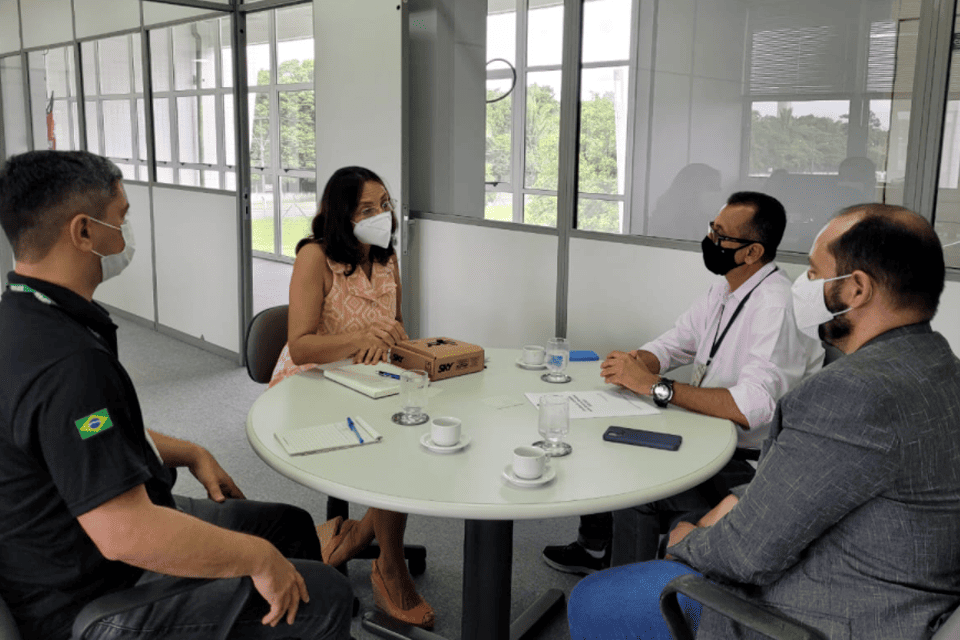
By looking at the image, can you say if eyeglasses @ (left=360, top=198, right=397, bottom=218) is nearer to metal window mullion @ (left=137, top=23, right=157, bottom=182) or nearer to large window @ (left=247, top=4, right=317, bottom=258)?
metal window mullion @ (left=137, top=23, right=157, bottom=182)

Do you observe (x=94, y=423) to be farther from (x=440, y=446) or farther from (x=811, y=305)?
(x=811, y=305)

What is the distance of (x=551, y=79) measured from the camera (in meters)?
3.86

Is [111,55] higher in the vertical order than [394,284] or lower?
higher

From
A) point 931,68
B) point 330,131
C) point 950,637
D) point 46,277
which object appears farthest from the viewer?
point 330,131

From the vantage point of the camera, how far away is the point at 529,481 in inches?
65.3

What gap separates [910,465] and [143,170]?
5844 millimetres

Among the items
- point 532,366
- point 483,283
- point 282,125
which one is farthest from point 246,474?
point 282,125

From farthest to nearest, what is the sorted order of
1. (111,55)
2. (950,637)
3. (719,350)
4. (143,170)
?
(143,170)
(111,55)
(719,350)
(950,637)

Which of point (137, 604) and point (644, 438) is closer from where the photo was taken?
point (137, 604)

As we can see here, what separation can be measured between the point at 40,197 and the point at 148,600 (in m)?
0.73

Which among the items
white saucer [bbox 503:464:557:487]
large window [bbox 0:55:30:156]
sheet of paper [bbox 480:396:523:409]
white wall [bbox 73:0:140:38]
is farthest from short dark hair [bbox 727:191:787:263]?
white wall [bbox 73:0:140:38]

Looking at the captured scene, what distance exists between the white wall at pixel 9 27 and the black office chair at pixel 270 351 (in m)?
3.18

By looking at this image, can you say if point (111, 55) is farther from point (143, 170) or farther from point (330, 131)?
point (330, 131)

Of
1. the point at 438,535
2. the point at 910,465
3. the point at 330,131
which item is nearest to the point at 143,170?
the point at 330,131
